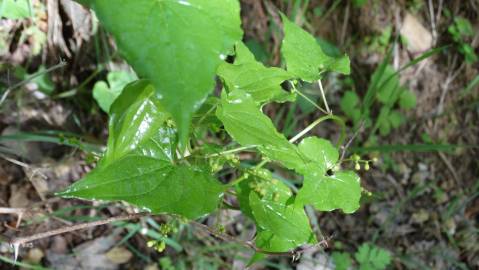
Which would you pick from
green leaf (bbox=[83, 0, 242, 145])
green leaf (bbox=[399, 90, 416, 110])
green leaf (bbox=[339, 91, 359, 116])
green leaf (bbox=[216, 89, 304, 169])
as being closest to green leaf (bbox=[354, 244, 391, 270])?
green leaf (bbox=[339, 91, 359, 116])

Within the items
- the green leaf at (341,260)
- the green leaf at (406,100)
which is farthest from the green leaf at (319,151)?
the green leaf at (406,100)

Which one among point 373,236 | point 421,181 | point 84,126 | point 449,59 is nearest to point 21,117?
point 84,126

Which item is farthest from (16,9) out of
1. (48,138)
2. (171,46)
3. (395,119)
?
(395,119)

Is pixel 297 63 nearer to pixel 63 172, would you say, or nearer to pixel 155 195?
pixel 155 195

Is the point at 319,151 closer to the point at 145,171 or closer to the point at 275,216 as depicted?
the point at 275,216

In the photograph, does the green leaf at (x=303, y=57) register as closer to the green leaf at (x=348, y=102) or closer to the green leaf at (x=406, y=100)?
the green leaf at (x=348, y=102)

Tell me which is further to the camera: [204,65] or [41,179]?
[41,179]
